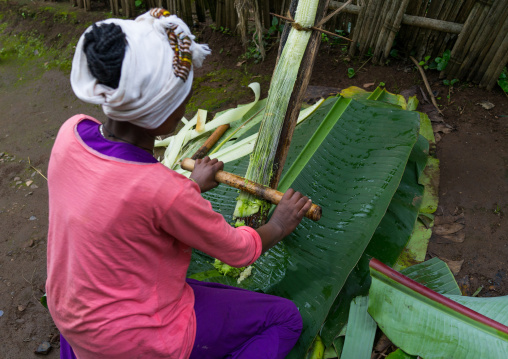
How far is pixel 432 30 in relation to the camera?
12.2 feet

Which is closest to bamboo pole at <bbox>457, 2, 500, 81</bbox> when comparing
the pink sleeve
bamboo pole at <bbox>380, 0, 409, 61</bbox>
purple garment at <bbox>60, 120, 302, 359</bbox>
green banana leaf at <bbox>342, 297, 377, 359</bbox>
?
bamboo pole at <bbox>380, 0, 409, 61</bbox>

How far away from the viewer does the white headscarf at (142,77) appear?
97 centimetres

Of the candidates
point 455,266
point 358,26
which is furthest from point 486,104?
point 455,266

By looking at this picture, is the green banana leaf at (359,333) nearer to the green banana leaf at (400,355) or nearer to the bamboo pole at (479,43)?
the green banana leaf at (400,355)

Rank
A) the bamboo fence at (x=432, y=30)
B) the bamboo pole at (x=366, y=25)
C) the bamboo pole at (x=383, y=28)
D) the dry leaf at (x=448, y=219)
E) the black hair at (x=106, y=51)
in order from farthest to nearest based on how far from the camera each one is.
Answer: the bamboo pole at (x=366, y=25)
the bamboo pole at (x=383, y=28)
the bamboo fence at (x=432, y=30)
the dry leaf at (x=448, y=219)
the black hair at (x=106, y=51)

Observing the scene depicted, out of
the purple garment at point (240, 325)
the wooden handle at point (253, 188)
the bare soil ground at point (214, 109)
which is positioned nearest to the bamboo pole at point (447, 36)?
the bare soil ground at point (214, 109)

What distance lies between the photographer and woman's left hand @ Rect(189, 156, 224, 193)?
1860 mm

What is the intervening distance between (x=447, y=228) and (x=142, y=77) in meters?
2.40

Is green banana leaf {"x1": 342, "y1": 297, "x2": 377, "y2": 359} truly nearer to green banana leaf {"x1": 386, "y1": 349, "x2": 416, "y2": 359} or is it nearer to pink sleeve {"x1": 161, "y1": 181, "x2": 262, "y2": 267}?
green banana leaf {"x1": 386, "y1": 349, "x2": 416, "y2": 359}

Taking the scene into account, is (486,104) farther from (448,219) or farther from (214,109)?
(214,109)

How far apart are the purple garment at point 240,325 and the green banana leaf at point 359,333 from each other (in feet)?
1.02

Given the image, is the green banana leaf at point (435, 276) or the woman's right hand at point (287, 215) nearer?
the woman's right hand at point (287, 215)

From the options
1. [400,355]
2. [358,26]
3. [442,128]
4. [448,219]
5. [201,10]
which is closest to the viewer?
[400,355]

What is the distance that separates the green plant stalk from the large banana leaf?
14.6 inches
